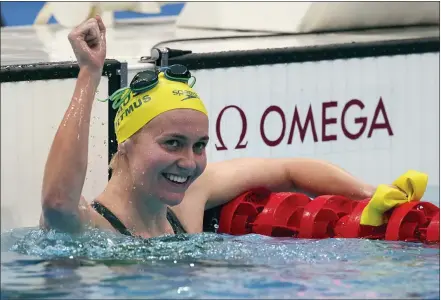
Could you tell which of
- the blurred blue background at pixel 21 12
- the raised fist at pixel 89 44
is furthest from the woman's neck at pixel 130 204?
the blurred blue background at pixel 21 12

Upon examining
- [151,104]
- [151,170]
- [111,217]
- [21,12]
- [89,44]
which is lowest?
[111,217]

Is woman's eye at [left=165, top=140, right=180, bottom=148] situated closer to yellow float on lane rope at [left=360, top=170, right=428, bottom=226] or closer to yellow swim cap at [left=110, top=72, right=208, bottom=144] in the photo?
yellow swim cap at [left=110, top=72, right=208, bottom=144]

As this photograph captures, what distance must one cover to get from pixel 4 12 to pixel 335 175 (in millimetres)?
3953

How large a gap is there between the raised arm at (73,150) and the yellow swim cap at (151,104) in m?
0.28

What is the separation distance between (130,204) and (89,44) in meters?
0.48

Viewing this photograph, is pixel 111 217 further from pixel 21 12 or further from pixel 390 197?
pixel 21 12

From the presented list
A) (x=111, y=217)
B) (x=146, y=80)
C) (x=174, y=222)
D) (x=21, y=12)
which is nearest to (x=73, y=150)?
(x=111, y=217)

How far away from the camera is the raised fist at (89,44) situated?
269cm

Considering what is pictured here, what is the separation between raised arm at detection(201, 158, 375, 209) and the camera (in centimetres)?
344

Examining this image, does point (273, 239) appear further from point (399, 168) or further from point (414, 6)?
point (414, 6)

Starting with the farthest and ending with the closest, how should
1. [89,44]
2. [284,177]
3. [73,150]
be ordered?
[284,177], [89,44], [73,150]

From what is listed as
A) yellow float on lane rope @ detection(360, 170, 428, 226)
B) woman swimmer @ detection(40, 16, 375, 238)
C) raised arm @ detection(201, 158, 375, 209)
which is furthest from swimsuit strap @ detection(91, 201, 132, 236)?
yellow float on lane rope @ detection(360, 170, 428, 226)

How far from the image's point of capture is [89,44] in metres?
2.73

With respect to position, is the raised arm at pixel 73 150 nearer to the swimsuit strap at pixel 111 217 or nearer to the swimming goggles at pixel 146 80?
the swimsuit strap at pixel 111 217
